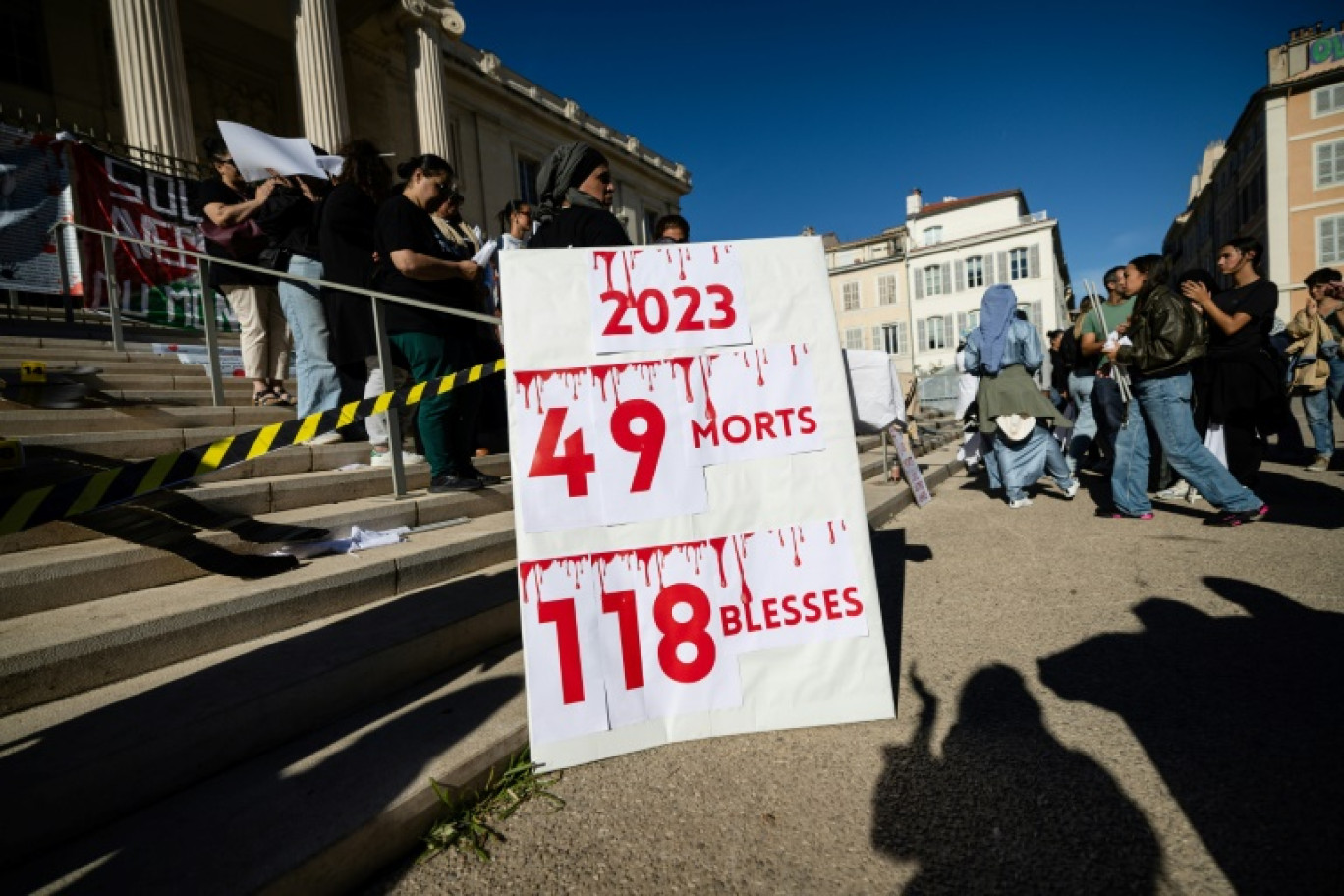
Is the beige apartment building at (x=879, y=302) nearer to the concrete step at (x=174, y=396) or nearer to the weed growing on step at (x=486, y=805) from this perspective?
the concrete step at (x=174, y=396)

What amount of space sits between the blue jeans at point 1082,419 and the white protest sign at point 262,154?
6730 mm

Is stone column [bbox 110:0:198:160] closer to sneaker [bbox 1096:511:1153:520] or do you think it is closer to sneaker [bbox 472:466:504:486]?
sneaker [bbox 472:466:504:486]

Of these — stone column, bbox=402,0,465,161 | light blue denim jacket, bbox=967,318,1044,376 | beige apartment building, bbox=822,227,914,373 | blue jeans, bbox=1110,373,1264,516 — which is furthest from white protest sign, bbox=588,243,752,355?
beige apartment building, bbox=822,227,914,373

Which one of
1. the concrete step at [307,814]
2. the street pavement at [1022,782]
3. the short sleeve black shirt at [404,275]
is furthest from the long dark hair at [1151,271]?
the concrete step at [307,814]

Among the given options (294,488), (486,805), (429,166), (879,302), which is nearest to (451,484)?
(294,488)

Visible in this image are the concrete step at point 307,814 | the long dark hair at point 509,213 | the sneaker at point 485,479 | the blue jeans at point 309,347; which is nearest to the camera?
the concrete step at point 307,814

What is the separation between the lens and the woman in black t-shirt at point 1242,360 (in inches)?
171

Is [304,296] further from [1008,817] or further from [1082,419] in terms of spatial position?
[1082,419]

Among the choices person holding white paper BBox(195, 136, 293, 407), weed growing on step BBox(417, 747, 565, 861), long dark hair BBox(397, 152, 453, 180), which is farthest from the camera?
person holding white paper BBox(195, 136, 293, 407)

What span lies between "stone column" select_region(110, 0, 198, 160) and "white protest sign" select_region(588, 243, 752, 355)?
30.4ft

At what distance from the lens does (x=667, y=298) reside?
203cm

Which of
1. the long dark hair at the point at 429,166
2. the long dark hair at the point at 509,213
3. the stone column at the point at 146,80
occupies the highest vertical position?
the stone column at the point at 146,80

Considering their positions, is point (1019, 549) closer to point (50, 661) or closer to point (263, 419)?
point (50, 661)

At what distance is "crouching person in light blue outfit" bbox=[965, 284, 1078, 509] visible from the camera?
5199 millimetres
